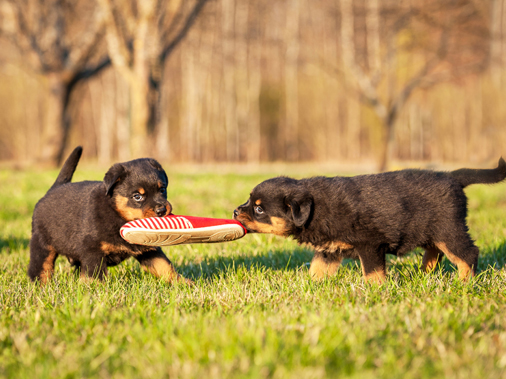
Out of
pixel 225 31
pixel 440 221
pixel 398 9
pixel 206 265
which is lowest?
pixel 206 265

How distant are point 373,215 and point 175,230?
1.35 meters

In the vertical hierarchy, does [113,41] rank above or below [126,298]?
above

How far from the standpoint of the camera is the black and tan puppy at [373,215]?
328cm

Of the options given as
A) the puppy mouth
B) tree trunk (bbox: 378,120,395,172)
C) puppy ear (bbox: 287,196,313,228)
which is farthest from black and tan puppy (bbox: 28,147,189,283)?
tree trunk (bbox: 378,120,395,172)

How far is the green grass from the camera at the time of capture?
176cm

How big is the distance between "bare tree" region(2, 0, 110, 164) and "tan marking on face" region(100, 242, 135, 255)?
11709 mm

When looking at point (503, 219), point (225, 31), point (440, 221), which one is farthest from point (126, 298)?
point (225, 31)

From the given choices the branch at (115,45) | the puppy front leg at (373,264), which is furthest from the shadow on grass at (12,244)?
the branch at (115,45)

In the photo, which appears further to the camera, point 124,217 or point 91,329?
point 124,217

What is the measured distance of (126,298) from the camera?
9.37 feet

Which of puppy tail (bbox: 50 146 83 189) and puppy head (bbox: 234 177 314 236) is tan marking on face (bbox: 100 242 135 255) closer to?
puppy head (bbox: 234 177 314 236)

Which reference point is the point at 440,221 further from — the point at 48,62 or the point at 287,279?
the point at 48,62

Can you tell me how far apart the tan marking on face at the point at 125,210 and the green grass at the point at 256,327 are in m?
0.44

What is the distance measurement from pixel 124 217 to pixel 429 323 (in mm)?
2041
